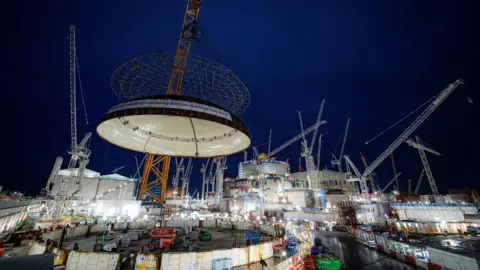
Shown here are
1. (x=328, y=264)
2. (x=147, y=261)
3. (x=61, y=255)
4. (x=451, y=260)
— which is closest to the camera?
(x=147, y=261)

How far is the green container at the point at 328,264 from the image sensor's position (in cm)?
1561

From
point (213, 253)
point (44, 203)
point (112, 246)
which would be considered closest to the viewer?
point (213, 253)

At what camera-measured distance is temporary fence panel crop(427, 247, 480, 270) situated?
1334 cm

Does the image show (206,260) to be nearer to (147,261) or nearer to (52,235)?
(147,261)

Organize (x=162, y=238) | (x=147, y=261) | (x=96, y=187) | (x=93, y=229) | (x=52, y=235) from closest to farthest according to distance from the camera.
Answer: (x=147, y=261), (x=162, y=238), (x=52, y=235), (x=93, y=229), (x=96, y=187)

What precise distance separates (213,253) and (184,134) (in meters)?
11.0

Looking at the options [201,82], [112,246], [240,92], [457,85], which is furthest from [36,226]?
[457,85]

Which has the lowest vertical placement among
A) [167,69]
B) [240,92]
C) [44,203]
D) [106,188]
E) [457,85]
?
[44,203]

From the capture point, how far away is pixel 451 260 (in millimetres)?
14922

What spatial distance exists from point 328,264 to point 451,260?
922 centimetres

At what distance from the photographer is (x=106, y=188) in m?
64.0

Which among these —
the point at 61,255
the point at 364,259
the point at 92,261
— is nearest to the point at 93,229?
the point at 61,255

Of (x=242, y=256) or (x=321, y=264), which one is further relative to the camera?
(x=242, y=256)

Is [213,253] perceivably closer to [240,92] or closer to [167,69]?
[240,92]
